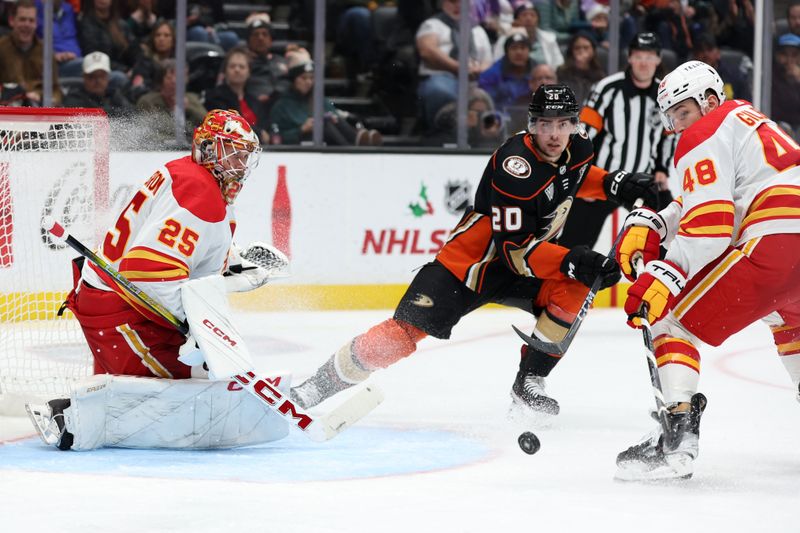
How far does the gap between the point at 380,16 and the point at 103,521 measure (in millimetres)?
4297

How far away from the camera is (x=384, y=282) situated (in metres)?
6.28

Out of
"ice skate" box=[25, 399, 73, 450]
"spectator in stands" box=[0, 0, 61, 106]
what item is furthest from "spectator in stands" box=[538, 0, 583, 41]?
"ice skate" box=[25, 399, 73, 450]

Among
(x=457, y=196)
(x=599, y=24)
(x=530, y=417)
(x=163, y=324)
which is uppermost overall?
(x=599, y=24)

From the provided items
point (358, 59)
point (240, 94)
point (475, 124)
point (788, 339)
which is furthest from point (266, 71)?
point (788, 339)

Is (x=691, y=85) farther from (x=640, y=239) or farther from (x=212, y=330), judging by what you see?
(x=212, y=330)

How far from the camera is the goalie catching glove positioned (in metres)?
3.52

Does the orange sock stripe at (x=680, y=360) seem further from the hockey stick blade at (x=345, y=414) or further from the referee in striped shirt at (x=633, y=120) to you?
the referee in striped shirt at (x=633, y=120)

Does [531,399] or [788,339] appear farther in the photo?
[531,399]

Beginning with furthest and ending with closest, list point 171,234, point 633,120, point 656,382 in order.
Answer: point 633,120 → point 171,234 → point 656,382

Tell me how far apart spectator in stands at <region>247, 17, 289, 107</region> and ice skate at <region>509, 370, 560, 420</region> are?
289 cm

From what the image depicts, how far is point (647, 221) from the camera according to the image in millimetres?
3229

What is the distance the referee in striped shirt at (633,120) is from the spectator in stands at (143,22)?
2.04 meters

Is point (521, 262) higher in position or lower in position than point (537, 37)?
lower

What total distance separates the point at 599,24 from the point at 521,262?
3365 mm
